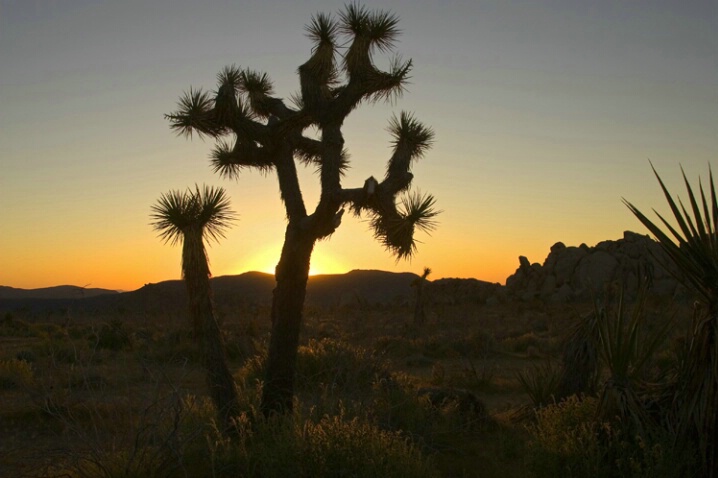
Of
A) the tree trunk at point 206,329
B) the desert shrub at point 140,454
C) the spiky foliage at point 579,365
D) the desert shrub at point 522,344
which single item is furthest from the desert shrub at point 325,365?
the desert shrub at point 522,344

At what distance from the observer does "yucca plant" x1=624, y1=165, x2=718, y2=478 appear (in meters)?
5.34

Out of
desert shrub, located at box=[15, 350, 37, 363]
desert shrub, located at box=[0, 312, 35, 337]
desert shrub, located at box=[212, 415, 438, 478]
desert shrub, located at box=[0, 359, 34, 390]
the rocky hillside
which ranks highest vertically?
the rocky hillside

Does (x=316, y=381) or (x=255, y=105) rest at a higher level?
(x=255, y=105)

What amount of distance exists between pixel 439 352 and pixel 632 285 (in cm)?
2320

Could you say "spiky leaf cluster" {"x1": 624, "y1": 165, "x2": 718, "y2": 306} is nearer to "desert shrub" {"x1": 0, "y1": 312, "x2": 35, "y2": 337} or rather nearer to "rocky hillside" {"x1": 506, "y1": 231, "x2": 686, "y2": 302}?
"desert shrub" {"x1": 0, "y1": 312, "x2": 35, "y2": 337}

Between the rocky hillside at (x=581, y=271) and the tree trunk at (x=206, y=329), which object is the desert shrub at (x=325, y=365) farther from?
the rocky hillside at (x=581, y=271)

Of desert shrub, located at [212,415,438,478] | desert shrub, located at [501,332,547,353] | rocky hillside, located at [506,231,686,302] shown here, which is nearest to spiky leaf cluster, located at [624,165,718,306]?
desert shrub, located at [212,415,438,478]

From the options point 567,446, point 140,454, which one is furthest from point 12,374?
point 567,446

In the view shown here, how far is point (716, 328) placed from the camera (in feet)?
17.7

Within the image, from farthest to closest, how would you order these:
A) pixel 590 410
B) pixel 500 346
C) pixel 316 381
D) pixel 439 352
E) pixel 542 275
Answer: pixel 542 275, pixel 500 346, pixel 439 352, pixel 316 381, pixel 590 410

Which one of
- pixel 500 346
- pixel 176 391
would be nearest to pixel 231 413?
pixel 176 391

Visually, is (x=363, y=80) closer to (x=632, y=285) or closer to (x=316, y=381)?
(x=316, y=381)

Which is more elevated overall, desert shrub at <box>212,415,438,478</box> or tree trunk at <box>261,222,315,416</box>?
tree trunk at <box>261,222,315,416</box>

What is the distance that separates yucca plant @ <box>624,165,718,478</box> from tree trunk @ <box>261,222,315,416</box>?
3.99m
